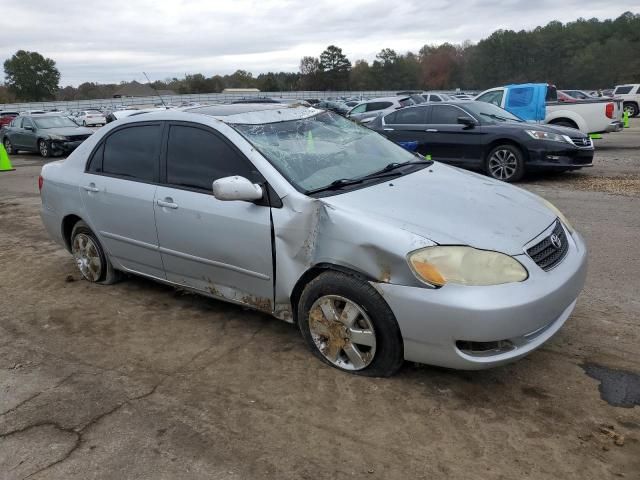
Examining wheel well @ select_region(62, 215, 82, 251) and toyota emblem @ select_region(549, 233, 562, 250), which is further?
wheel well @ select_region(62, 215, 82, 251)

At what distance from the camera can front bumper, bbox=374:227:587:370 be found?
116 inches

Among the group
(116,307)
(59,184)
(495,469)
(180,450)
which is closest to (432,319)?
(495,469)

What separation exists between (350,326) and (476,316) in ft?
2.50

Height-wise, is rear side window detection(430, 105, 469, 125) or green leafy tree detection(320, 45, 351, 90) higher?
green leafy tree detection(320, 45, 351, 90)

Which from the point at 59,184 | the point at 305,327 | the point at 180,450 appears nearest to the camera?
the point at 180,450

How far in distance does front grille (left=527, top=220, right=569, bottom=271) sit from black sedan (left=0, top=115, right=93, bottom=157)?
17.3 metres

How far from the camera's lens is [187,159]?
4219 millimetres

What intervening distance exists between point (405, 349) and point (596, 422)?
103 cm

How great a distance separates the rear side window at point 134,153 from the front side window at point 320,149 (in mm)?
875

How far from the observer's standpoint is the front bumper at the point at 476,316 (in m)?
2.94

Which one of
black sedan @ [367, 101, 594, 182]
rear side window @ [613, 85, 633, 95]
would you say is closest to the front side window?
black sedan @ [367, 101, 594, 182]

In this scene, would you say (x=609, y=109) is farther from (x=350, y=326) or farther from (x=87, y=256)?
(x=350, y=326)

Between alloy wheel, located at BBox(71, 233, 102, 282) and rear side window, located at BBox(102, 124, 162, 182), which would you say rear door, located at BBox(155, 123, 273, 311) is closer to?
rear side window, located at BBox(102, 124, 162, 182)

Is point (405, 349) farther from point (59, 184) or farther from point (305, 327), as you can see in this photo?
point (59, 184)
